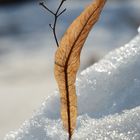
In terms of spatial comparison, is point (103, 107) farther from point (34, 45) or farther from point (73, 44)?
point (34, 45)

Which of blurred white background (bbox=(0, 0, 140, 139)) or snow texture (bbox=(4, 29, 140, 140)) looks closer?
snow texture (bbox=(4, 29, 140, 140))

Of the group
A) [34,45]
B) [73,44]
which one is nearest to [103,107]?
[73,44]

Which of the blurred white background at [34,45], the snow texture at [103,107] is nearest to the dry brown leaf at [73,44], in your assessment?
the snow texture at [103,107]

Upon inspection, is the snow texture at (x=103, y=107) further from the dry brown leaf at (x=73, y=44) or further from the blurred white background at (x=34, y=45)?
the blurred white background at (x=34, y=45)

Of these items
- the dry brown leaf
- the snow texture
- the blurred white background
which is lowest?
the blurred white background

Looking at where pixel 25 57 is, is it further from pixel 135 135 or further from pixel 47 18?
pixel 135 135

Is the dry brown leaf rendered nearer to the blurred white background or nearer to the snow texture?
the snow texture

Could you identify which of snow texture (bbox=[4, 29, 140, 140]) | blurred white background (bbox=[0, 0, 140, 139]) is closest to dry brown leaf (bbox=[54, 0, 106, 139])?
snow texture (bbox=[4, 29, 140, 140])

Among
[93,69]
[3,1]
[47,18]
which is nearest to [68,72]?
[93,69]
